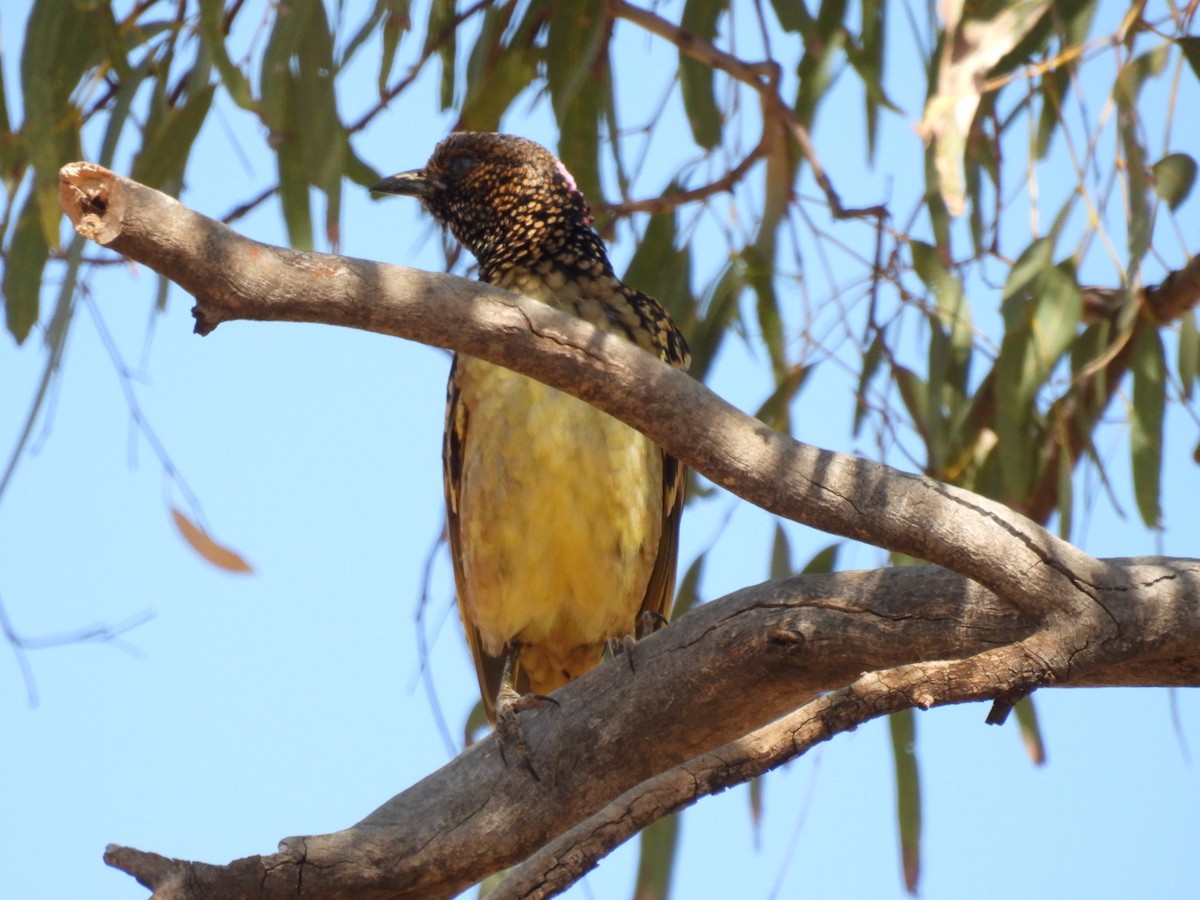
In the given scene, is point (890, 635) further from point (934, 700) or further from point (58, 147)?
point (58, 147)

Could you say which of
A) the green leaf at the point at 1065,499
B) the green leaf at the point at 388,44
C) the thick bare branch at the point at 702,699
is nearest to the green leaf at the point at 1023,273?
the green leaf at the point at 1065,499

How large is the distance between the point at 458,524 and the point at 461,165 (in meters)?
0.95

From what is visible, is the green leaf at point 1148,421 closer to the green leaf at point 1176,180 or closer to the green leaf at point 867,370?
the green leaf at point 1176,180

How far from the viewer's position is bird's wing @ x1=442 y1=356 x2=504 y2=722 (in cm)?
341

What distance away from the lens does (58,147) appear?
2.87 metres

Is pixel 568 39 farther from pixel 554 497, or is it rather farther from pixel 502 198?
pixel 554 497

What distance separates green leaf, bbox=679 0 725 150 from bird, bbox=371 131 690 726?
1.26ft

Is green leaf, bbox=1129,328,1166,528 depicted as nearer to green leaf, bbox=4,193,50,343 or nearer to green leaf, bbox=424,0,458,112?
green leaf, bbox=424,0,458,112

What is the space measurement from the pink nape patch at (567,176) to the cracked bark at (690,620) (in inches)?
61.4

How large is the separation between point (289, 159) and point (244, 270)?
1438 mm

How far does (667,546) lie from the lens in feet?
11.2

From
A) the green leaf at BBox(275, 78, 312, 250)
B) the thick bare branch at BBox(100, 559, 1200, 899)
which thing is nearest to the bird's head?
the green leaf at BBox(275, 78, 312, 250)

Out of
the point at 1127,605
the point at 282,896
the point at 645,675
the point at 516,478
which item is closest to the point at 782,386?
the point at 516,478

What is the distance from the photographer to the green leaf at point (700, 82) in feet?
11.0
